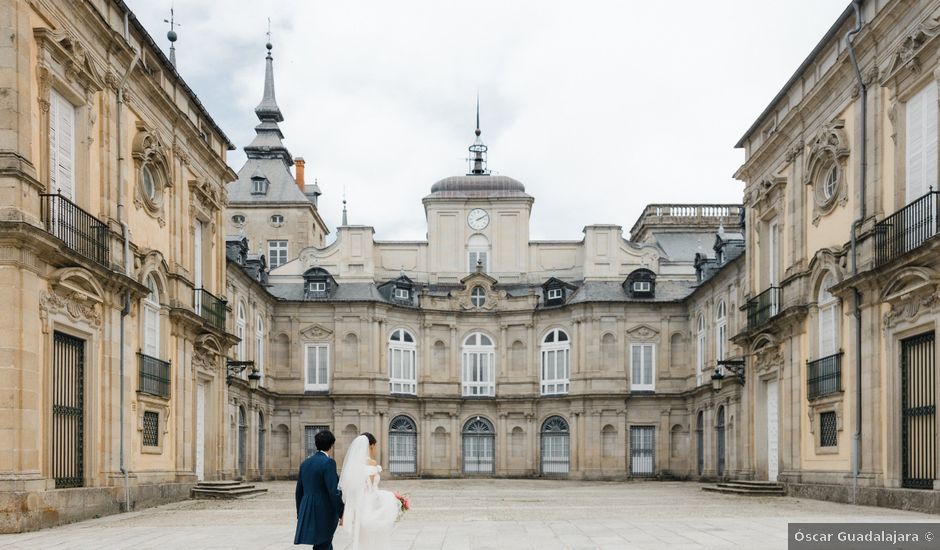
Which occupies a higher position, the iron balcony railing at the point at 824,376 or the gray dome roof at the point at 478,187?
the gray dome roof at the point at 478,187

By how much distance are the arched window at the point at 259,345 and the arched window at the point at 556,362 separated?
42.3 feet

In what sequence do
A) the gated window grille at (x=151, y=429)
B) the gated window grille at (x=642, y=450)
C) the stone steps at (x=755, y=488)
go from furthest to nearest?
the gated window grille at (x=642, y=450) < the stone steps at (x=755, y=488) < the gated window grille at (x=151, y=429)

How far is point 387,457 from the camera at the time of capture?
49469 mm

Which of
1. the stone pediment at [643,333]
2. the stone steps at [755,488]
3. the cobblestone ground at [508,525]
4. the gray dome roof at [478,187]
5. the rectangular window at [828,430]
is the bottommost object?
the stone steps at [755,488]

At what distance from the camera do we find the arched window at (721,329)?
134 ft

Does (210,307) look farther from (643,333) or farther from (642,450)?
(642,450)

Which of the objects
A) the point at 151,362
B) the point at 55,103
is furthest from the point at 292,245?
the point at 55,103

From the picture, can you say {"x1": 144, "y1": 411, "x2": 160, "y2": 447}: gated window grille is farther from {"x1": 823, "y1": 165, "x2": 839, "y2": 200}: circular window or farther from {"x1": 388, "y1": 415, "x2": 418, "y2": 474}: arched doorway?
{"x1": 388, "y1": 415, "x2": 418, "y2": 474}: arched doorway

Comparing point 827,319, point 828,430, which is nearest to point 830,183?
point 827,319

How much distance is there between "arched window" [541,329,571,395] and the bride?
39.7 metres

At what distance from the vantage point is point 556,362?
5031 cm

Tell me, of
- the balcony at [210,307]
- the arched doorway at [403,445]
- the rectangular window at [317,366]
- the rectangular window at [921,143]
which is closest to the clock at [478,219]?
the rectangular window at [317,366]

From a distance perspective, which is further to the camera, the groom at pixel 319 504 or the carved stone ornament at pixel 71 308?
the carved stone ornament at pixel 71 308

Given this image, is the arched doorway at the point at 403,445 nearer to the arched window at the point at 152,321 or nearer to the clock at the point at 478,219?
the clock at the point at 478,219
